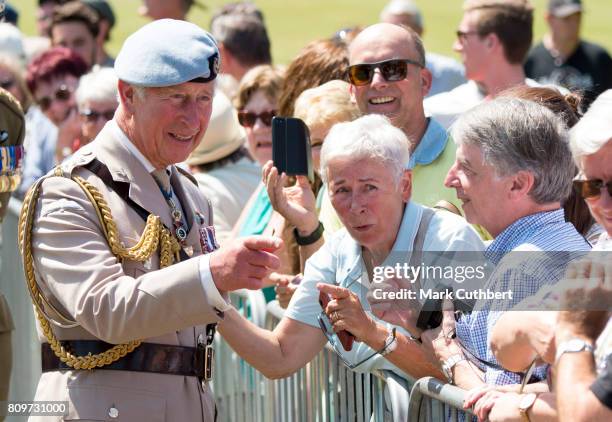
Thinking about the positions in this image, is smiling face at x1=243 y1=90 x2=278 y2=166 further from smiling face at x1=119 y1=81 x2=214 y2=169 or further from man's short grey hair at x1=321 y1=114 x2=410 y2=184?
smiling face at x1=119 y1=81 x2=214 y2=169

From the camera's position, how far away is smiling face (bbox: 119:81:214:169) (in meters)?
4.01

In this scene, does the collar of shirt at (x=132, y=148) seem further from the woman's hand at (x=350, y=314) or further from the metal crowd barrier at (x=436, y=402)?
the metal crowd barrier at (x=436, y=402)

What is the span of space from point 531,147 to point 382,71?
6.04ft

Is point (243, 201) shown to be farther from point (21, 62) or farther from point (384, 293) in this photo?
point (21, 62)

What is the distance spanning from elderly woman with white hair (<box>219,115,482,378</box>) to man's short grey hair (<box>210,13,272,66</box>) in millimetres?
4551

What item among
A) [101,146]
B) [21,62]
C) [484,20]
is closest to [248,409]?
[101,146]

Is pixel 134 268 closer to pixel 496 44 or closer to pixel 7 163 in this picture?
pixel 7 163

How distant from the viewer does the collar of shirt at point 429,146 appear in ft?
17.6

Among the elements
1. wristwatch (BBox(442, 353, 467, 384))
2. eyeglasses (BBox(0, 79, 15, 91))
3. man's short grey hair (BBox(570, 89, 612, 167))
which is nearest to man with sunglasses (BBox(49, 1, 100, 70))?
eyeglasses (BBox(0, 79, 15, 91))

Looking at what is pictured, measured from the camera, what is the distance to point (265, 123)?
688 centimetres

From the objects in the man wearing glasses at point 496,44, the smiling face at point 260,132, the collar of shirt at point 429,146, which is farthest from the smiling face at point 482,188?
the man wearing glasses at point 496,44

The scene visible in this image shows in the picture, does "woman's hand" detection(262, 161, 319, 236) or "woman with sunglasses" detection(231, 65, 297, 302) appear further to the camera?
"woman with sunglasses" detection(231, 65, 297, 302)

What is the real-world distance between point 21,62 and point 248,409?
18.2 feet

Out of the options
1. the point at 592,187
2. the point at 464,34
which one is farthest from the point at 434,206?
the point at 464,34
